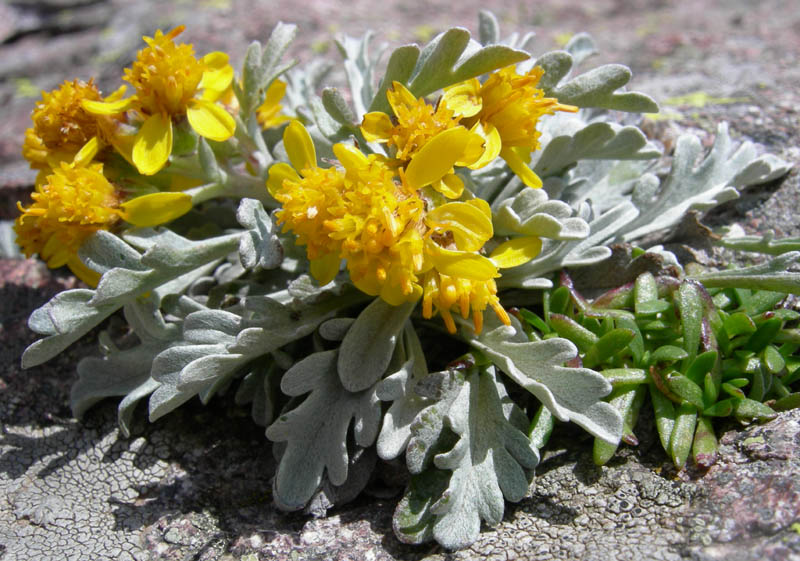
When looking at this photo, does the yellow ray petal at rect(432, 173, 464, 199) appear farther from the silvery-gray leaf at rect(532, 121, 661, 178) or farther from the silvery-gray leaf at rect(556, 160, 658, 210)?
the silvery-gray leaf at rect(556, 160, 658, 210)

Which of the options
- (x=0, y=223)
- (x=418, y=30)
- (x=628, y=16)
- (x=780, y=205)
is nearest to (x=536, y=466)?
(x=780, y=205)

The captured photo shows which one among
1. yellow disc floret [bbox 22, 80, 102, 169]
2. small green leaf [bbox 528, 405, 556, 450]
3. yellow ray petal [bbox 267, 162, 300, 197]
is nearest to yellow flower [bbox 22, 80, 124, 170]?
yellow disc floret [bbox 22, 80, 102, 169]

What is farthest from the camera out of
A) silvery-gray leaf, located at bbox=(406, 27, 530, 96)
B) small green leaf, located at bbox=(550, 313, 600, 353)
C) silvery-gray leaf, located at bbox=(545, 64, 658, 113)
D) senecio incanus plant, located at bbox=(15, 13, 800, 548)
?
silvery-gray leaf, located at bbox=(545, 64, 658, 113)

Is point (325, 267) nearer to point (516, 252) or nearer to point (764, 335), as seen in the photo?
point (516, 252)

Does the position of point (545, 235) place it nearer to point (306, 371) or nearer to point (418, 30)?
point (306, 371)

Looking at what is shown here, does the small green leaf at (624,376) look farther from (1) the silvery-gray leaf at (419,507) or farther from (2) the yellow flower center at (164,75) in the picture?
(2) the yellow flower center at (164,75)

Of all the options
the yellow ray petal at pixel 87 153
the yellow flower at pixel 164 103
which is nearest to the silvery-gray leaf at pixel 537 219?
the yellow flower at pixel 164 103
